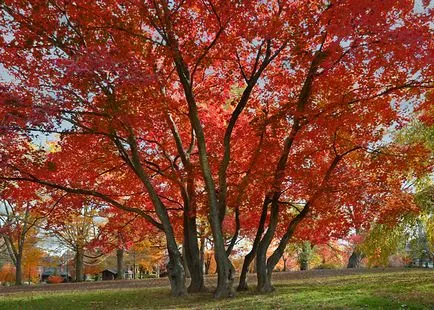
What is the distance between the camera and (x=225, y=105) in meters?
18.6

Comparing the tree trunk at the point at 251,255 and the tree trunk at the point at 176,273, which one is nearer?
the tree trunk at the point at 176,273

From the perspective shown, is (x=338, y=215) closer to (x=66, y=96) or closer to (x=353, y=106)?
(x=353, y=106)

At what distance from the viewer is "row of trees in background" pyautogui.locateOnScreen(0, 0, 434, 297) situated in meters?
11.9

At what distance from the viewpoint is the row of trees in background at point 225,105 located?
11938mm

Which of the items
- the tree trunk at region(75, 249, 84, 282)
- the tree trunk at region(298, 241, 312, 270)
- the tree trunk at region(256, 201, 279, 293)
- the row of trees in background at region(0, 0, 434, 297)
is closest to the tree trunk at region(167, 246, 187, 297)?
the row of trees in background at region(0, 0, 434, 297)

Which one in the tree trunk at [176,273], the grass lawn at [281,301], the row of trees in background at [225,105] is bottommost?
the grass lawn at [281,301]

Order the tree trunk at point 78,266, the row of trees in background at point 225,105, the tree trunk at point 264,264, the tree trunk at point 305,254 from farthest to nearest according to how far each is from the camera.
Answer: the tree trunk at point 305,254 → the tree trunk at point 78,266 → the tree trunk at point 264,264 → the row of trees in background at point 225,105

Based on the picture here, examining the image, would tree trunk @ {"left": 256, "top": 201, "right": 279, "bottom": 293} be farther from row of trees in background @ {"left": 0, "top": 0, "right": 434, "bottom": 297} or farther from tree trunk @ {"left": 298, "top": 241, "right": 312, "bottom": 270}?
tree trunk @ {"left": 298, "top": 241, "right": 312, "bottom": 270}

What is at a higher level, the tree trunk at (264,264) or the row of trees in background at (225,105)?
the row of trees in background at (225,105)

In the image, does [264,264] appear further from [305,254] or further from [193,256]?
[305,254]

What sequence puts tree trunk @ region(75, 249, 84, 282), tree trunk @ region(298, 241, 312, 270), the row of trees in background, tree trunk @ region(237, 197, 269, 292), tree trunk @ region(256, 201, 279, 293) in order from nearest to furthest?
the row of trees in background < tree trunk @ region(256, 201, 279, 293) < tree trunk @ region(237, 197, 269, 292) < tree trunk @ region(75, 249, 84, 282) < tree trunk @ region(298, 241, 312, 270)

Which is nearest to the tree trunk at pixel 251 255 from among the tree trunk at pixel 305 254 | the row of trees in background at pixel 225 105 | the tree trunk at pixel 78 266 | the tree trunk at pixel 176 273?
the row of trees in background at pixel 225 105

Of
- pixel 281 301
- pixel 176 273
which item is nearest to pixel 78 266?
pixel 176 273

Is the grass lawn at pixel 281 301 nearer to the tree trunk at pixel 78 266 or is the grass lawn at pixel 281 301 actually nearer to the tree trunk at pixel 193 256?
the tree trunk at pixel 193 256
